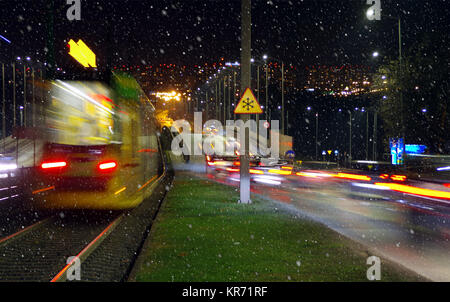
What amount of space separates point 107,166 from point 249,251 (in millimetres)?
5141

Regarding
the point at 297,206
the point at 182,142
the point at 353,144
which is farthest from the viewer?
the point at 353,144

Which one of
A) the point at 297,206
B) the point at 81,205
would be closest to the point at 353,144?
the point at 297,206

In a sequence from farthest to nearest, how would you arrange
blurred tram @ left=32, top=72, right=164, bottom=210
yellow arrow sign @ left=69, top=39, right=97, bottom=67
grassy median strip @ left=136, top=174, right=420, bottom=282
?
yellow arrow sign @ left=69, top=39, right=97, bottom=67
blurred tram @ left=32, top=72, right=164, bottom=210
grassy median strip @ left=136, top=174, right=420, bottom=282

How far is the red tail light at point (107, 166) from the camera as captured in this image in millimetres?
10077

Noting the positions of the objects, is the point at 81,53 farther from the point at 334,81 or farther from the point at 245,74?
the point at 334,81

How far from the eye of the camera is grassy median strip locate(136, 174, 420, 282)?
523 centimetres

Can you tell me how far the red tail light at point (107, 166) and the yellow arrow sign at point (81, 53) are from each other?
112 inches

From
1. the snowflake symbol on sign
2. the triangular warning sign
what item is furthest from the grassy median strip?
the snowflake symbol on sign

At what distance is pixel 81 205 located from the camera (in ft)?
34.6

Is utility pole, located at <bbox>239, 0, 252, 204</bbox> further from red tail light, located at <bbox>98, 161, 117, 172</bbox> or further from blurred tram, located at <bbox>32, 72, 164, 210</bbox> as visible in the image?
red tail light, located at <bbox>98, 161, 117, 172</bbox>

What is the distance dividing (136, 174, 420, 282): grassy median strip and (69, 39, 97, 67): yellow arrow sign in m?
5.07

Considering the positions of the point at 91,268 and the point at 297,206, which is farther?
the point at 297,206

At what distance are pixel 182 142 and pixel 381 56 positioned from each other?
1006 inches
